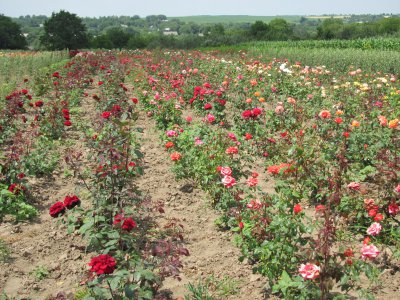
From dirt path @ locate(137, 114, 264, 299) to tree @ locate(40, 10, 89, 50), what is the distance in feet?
156

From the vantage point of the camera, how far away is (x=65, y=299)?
2.83 metres

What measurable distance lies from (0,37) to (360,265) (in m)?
60.2

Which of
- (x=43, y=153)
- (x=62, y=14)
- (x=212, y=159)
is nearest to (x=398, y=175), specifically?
(x=212, y=159)

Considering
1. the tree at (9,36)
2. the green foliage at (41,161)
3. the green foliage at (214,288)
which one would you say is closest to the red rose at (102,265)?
the green foliage at (214,288)

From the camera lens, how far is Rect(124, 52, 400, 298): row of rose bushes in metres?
2.92

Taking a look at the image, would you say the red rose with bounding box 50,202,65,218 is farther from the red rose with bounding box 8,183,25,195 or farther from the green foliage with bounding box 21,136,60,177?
the green foliage with bounding box 21,136,60,177

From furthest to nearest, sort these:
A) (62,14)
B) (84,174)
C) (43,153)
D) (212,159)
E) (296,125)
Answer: (62,14), (296,125), (43,153), (84,174), (212,159)

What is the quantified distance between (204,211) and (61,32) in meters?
50.0

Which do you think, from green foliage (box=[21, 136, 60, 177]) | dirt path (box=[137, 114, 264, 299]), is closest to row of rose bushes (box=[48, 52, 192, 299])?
dirt path (box=[137, 114, 264, 299])

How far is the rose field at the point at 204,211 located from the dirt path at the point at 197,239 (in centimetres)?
2

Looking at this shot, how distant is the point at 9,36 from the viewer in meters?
54.9

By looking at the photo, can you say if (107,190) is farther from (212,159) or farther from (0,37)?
(0,37)

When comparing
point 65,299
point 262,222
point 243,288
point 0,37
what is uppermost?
point 0,37

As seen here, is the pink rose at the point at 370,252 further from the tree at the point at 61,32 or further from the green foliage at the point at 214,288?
the tree at the point at 61,32
